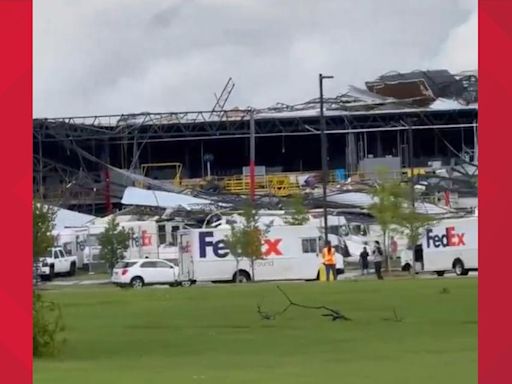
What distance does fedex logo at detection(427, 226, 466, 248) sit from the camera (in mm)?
38969

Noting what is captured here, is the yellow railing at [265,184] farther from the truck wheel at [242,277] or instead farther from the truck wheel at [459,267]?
the truck wheel at [459,267]

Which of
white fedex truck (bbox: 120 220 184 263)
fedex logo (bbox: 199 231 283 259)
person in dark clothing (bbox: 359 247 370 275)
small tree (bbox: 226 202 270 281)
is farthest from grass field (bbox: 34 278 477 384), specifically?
white fedex truck (bbox: 120 220 184 263)

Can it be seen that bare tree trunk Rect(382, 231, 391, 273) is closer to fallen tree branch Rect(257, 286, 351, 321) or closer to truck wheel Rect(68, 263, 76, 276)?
truck wheel Rect(68, 263, 76, 276)

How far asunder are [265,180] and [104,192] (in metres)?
11.0

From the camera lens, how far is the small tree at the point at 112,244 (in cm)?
4519

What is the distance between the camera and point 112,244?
45219mm

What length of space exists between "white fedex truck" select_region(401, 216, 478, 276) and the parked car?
9788 millimetres

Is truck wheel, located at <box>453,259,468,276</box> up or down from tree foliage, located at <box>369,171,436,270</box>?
down

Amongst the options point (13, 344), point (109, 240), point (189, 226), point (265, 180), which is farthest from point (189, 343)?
point (265, 180)

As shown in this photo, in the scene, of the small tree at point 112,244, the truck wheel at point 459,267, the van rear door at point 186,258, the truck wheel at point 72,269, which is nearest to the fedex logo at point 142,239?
the small tree at point 112,244

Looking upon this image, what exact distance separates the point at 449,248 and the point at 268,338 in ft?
79.5

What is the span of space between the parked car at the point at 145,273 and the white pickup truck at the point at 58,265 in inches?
242

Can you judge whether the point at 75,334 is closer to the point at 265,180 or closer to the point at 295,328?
the point at 295,328

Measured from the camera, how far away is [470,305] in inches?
784
